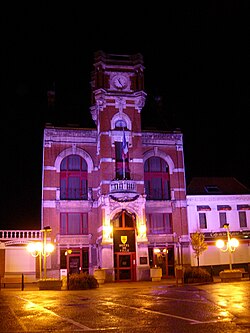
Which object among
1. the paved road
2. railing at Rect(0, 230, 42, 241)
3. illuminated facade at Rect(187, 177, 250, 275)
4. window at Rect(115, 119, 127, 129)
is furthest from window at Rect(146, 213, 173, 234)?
the paved road

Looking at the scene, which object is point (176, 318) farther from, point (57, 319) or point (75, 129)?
point (75, 129)

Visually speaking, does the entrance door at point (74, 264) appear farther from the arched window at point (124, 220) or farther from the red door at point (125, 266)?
the arched window at point (124, 220)

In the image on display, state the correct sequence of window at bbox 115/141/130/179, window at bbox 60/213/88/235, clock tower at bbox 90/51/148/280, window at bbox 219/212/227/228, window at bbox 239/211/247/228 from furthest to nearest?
window at bbox 239/211/247/228
window at bbox 219/212/227/228
window at bbox 60/213/88/235
window at bbox 115/141/130/179
clock tower at bbox 90/51/148/280

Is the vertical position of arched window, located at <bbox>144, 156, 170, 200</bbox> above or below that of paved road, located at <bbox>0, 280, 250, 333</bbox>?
above

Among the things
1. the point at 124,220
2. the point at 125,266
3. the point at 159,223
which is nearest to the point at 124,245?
the point at 125,266

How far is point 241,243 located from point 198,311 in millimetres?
32154

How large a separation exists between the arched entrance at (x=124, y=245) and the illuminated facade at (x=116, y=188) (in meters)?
0.09

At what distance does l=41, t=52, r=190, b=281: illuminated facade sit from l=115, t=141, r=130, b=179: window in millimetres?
100

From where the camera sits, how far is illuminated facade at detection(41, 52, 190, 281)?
39.4 meters

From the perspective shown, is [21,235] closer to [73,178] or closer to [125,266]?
[73,178]

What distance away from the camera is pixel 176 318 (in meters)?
12.3

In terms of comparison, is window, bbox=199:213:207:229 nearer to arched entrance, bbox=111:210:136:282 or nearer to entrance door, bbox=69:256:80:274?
arched entrance, bbox=111:210:136:282

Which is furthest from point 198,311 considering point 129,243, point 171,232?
point 171,232

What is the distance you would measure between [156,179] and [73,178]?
8784 millimetres
